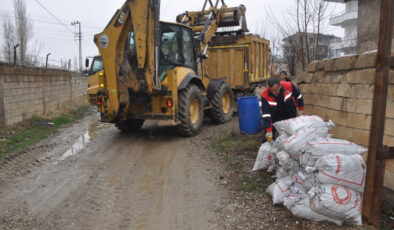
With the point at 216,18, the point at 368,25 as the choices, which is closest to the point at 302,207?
the point at 368,25

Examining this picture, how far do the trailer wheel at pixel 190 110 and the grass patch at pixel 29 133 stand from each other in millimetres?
3467

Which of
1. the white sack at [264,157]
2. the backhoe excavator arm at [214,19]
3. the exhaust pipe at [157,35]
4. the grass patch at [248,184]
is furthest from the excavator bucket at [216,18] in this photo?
the grass patch at [248,184]

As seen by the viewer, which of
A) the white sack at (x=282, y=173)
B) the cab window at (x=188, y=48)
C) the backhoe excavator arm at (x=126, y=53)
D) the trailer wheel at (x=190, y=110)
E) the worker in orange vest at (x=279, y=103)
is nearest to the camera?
the white sack at (x=282, y=173)

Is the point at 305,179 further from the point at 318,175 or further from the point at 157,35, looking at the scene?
the point at 157,35

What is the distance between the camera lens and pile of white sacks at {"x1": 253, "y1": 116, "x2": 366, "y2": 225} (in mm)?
3020

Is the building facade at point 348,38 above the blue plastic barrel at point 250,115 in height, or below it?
above

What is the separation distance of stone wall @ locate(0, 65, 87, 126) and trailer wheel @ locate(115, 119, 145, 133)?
3090 millimetres

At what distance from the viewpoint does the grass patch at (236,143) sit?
5.99 meters

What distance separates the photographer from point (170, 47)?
7.19 meters

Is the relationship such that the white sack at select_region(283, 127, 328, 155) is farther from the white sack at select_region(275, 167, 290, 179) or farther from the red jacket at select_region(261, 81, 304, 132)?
the red jacket at select_region(261, 81, 304, 132)

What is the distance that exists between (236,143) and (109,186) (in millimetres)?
2854

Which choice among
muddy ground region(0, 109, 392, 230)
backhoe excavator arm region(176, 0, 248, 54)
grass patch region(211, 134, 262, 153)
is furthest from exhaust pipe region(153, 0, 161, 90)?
backhoe excavator arm region(176, 0, 248, 54)

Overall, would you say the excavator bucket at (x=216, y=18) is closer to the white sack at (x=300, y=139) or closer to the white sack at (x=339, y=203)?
the white sack at (x=300, y=139)

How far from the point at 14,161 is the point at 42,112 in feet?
17.4
